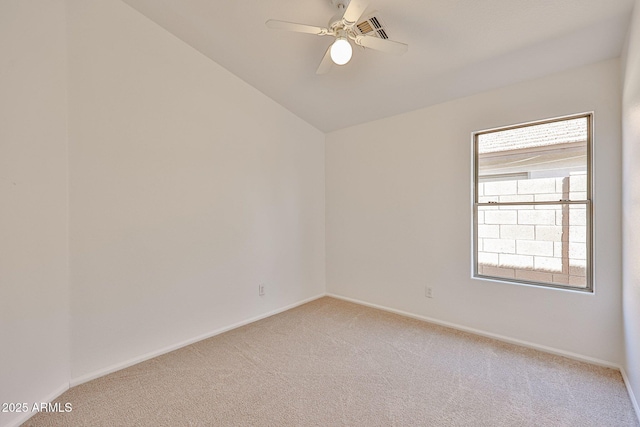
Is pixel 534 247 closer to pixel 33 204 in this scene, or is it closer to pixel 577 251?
pixel 577 251

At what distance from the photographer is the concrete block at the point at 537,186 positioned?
8.37ft

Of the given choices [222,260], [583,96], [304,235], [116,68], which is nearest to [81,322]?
[222,260]

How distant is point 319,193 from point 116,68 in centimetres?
264

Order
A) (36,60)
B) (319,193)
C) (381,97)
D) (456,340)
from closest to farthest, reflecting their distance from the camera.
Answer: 1. (36,60)
2. (456,340)
3. (381,97)
4. (319,193)

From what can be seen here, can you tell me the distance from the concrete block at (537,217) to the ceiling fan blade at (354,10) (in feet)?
7.57

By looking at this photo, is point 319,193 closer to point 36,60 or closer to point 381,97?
point 381,97

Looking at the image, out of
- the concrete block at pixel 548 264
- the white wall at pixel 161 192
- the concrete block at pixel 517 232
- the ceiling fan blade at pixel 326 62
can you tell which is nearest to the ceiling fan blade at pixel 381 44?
the ceiling fan blade at pixel 326 62

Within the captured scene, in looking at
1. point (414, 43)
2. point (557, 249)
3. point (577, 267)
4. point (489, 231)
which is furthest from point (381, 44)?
point (577, 267)

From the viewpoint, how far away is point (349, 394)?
6.30 ft

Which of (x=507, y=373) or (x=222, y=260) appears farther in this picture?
(x=222, y=260)

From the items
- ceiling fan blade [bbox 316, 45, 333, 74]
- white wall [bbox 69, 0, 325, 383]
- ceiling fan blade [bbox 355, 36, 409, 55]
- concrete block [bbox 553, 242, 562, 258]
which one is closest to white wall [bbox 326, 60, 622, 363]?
concrete block [bbox 553, 242, 562, 258]

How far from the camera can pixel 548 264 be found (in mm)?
2576

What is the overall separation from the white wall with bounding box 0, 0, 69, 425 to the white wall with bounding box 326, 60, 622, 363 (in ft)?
9.67

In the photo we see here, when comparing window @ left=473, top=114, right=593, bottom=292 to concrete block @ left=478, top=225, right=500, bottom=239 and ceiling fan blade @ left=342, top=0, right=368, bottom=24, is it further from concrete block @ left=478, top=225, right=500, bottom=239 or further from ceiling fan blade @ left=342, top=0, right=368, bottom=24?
ceiling fan blade @ left=342, top=0, right=368, bottom=24
